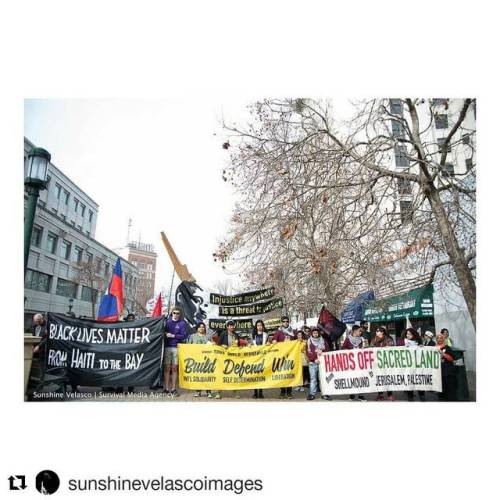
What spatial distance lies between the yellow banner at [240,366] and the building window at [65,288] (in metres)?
30.7

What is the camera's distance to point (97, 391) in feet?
28.2

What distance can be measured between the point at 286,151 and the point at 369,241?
288 centimetres

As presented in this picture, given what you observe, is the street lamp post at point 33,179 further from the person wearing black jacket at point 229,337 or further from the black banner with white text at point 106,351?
the person wearing black jacket at point 229,337

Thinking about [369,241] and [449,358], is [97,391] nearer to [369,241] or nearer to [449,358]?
[369,241]

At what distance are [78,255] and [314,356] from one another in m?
35.4

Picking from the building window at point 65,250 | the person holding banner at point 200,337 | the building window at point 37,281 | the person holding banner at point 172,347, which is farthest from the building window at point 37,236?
the person holding banner at point 200,337

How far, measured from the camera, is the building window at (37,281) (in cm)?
3066

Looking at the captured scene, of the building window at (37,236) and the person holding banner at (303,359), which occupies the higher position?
the building window at (37,236)

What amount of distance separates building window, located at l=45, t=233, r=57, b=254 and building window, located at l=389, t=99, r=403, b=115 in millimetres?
31990

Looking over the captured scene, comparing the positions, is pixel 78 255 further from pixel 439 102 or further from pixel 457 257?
pixel 457 257

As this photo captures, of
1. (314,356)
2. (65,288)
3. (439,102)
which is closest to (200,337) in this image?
(314,356)
